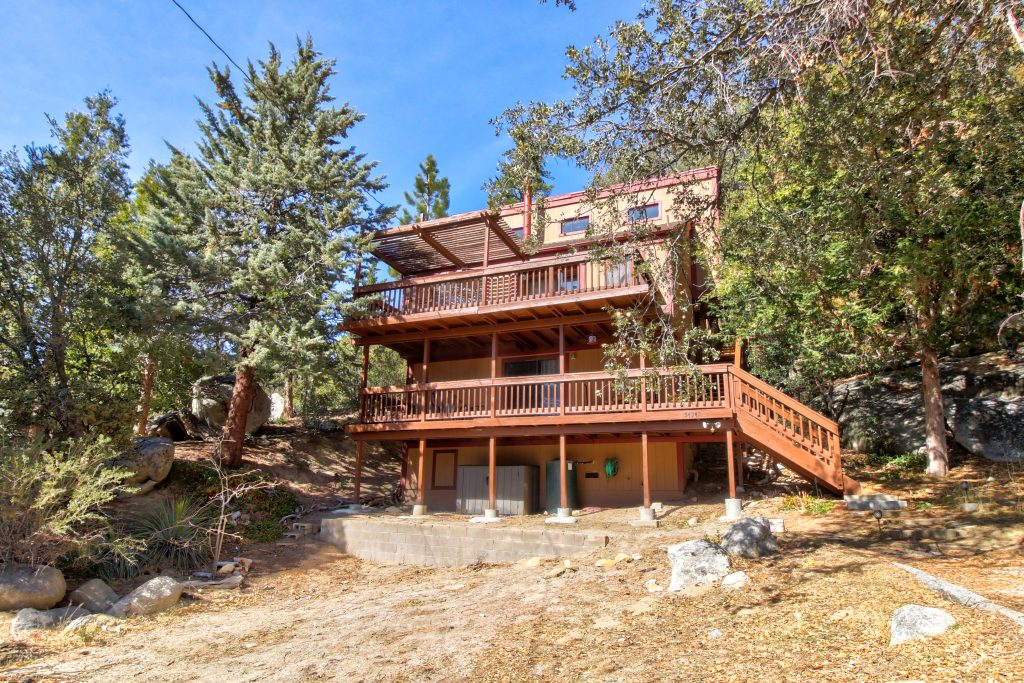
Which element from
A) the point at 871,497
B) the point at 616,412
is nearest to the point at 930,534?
the point at 871,497

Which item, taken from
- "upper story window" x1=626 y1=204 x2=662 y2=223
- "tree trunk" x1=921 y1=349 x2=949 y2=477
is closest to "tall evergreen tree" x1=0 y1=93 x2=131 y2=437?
"upper story window" x1=626 y1=204 x2=662 y2=223

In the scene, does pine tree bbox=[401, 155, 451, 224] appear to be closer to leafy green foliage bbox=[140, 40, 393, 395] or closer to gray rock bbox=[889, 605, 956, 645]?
leafy green foliage bbox=[140, 40, 393, 395]

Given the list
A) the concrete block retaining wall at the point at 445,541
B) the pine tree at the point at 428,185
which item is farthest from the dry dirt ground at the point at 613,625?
the pine tree at the point at 428,185

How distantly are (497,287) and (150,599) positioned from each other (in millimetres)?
9272

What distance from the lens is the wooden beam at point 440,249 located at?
50.4 feet

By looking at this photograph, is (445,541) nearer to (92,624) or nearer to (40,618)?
(92,624)

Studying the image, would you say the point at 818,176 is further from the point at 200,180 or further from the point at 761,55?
the point at 200,180

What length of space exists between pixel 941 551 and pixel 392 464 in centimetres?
1572

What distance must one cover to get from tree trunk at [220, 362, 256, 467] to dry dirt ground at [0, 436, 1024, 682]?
18.4 feet

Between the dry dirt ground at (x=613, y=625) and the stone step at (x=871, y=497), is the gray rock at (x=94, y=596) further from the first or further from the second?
the stone step at (x=871, y=497)

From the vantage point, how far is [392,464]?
20.0 meters

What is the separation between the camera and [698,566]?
6836mm

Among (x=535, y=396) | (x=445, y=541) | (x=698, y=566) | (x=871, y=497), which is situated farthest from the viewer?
(x=535, y=396)

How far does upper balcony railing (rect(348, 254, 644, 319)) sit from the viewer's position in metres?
13.5
